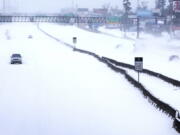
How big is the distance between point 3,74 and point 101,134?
29.2m

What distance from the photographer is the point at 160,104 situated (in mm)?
24875

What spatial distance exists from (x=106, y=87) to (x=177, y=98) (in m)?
8.45

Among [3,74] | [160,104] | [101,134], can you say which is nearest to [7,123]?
[101,134]

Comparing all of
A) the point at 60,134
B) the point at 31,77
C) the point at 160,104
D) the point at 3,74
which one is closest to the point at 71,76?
the point at 31,77

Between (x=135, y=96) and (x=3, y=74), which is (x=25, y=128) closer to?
(x=135, y=96)

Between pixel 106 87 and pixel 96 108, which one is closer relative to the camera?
pixel 96 108

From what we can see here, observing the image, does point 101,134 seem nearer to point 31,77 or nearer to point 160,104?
point 160,104

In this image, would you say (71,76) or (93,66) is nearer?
(71,76)

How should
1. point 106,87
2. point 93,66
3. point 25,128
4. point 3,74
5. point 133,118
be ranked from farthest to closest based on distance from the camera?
1. point 93,66
2. point 3,74
3. point 106,87
4. point 133,118
5. point 25,128

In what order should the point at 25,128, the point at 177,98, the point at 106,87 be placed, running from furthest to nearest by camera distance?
the point at 106,87 < the point at 177,98 < the point at 25,128

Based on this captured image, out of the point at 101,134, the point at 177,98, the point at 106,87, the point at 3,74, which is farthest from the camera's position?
the point at 3,74

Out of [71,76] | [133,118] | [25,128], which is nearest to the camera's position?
[25,128]

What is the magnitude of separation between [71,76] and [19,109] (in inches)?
680

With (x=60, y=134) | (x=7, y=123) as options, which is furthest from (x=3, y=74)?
(x=60, y=134)
